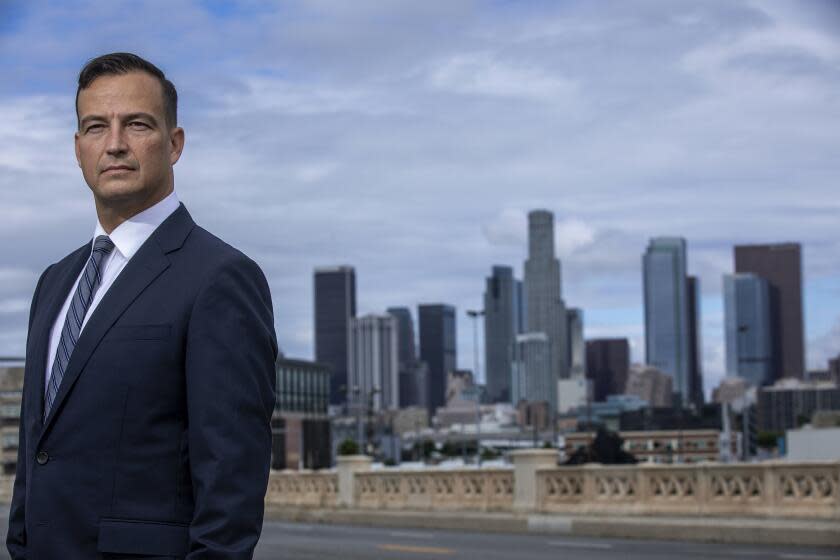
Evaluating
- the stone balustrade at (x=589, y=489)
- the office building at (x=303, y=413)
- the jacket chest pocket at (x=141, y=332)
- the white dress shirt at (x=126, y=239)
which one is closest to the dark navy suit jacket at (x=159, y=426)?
the jacket chest pocket at (x=141, y=332)

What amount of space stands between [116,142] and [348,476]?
108ft

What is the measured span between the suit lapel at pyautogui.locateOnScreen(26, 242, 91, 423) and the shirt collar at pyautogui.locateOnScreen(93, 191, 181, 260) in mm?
273

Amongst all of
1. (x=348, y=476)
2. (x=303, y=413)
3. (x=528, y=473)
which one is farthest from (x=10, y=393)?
(x=303, y=413)

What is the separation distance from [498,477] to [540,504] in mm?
1704

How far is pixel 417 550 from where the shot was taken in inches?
798

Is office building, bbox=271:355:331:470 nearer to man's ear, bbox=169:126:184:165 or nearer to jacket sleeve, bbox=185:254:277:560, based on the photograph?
man's ear, bbox=169:126:184:165

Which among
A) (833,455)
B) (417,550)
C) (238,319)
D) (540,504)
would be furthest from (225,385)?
(833,455)

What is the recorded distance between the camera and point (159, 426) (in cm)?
323

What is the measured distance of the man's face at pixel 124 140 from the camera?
A: 11.1 feet

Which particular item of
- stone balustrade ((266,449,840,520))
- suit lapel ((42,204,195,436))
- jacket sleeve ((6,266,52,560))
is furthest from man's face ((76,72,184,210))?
stone balustrade ((266,449,840,520))

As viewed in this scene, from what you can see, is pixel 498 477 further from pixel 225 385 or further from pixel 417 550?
pixel 225 385

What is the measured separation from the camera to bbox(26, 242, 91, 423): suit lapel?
347 centimetres

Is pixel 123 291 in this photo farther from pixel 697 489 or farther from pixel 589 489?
pixel 589 489

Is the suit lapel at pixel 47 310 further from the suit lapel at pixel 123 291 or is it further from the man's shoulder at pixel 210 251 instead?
the man's shoulder at pixel 210 251
